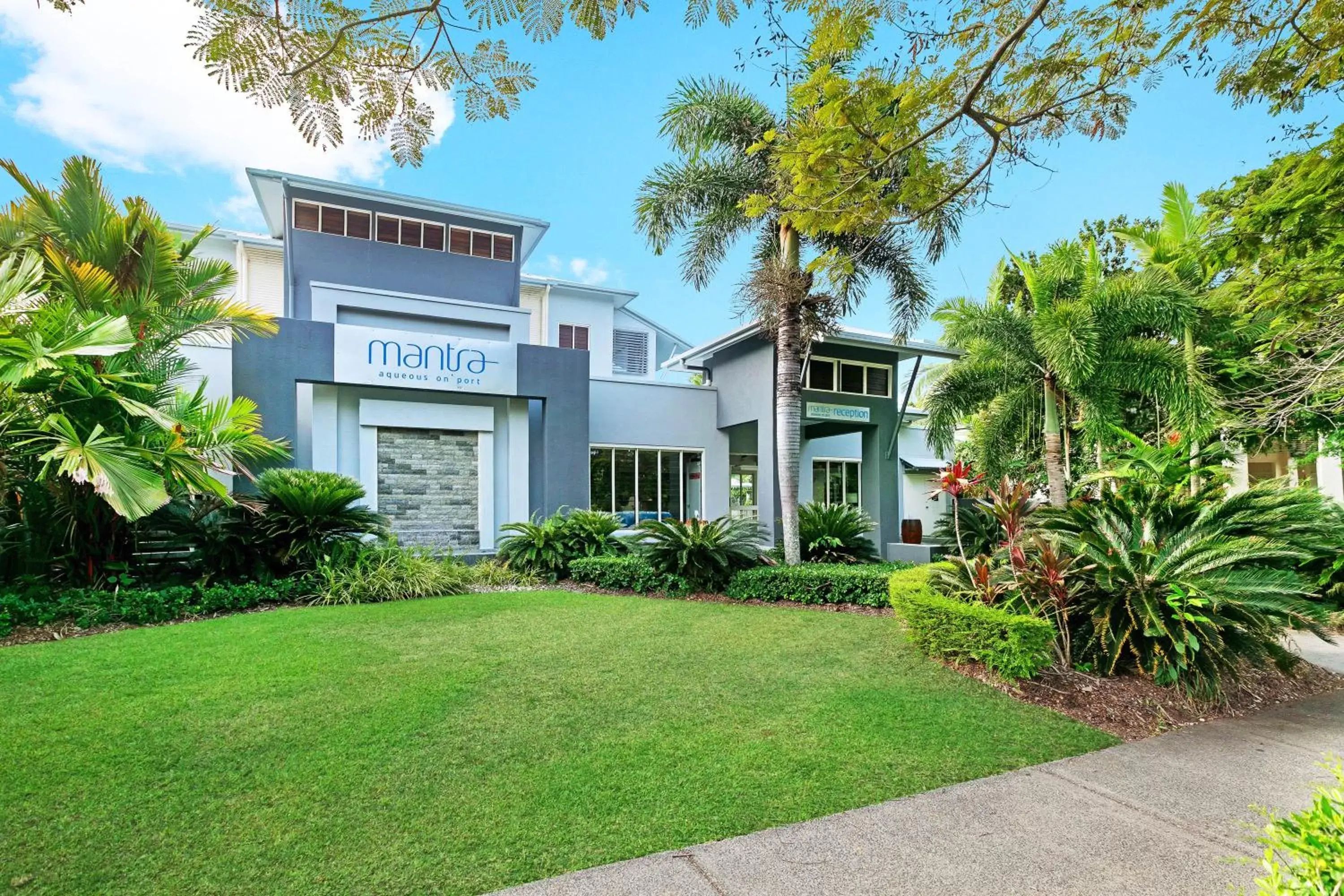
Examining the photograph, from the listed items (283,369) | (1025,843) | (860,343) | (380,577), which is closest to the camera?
(1025,843)

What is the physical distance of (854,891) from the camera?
9.16 feet

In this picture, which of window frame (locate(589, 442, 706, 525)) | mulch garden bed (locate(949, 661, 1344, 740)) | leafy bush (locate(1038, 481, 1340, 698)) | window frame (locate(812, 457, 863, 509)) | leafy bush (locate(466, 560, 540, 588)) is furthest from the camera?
window frame (locate(812, 457, 863, 509))

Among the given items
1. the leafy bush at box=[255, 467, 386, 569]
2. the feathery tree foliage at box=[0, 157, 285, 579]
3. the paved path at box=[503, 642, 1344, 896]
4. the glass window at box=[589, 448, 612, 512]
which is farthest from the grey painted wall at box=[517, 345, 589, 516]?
the paved path at box=[503, 642, 1344, 896]

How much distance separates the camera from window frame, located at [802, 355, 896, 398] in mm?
15938

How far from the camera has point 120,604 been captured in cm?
829

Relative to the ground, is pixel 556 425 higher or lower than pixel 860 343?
lower

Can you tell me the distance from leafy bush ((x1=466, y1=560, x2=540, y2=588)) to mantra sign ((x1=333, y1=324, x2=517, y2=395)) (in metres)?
3.92

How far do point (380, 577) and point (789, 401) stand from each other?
7727mm

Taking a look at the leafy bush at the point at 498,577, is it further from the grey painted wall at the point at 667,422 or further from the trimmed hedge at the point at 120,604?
the grey painted wall at the point at 667,422

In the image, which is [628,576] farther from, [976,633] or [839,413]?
[839,413]

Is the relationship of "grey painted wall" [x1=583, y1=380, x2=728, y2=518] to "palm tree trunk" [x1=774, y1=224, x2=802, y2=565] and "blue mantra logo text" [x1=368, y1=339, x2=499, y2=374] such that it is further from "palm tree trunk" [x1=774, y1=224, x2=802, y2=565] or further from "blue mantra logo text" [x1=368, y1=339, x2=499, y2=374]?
"palm tree trunk" [x1=774, y1=224, x2=802, y2=565]

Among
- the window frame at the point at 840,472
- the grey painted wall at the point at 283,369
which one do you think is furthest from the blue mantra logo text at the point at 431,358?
the window frame at the point at 840,472

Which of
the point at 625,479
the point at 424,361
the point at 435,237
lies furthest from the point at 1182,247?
the point at 435,237

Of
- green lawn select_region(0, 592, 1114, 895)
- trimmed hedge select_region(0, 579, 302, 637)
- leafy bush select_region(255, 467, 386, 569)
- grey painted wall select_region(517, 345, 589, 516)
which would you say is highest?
grey painted wall select_region(517, 345, 589, 516)
